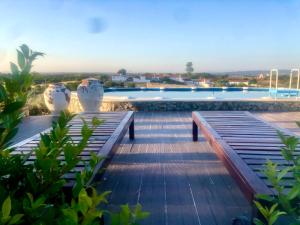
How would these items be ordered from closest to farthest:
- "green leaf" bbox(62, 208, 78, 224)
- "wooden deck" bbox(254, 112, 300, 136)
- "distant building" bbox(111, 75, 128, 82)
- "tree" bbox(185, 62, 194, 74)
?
1. "green leaf" bbox(62, 208, 78, 224)
2. "wooden deck" bbox(254, 112, 300, 136)
3. "distant building" bbox(111, 75, 128, 82)
4. "tree" bbox(185, 62, 194, 74)

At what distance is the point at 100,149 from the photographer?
2.38 meters

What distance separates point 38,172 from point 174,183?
2.04m

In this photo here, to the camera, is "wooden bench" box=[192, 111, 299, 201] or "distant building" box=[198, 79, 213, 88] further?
"distant building" box=[198, 79, 213, 88]

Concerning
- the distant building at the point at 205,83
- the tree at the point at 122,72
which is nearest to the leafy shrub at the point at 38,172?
the distant building at the point at 205,83

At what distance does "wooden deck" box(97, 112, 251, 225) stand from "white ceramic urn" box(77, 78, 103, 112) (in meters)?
2.18

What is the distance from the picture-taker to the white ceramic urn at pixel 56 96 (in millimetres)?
6301

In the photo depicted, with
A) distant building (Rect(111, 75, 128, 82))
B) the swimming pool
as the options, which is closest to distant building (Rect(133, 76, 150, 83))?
distant building (Rect(111, 75, 128, 82))

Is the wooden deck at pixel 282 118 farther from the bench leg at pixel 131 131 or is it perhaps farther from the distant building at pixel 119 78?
the distant building at pixel 119 78

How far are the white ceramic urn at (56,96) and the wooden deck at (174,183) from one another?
2.53m

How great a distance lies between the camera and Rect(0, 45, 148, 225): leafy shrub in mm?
625

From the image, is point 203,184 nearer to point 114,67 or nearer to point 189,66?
point 114,67

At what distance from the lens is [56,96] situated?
6289 millimetres

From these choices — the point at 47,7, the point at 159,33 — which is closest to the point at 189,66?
the point at 159,33

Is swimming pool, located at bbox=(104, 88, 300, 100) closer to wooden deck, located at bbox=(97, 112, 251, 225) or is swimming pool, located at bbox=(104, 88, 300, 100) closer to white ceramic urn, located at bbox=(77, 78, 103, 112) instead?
white ceramic urn, located at bbox=(77, 78, 103, 112)
